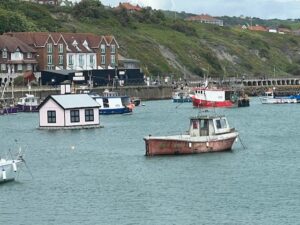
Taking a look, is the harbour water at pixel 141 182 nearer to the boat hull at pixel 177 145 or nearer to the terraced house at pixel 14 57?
the boat hull at pixel 177 145

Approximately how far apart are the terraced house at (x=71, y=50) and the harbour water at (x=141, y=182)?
6064 cm

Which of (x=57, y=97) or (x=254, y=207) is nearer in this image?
(x=254, y=207)

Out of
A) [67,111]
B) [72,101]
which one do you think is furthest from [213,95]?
[67,111]

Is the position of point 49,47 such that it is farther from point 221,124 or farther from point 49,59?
point 221,124

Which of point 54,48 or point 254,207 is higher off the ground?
point 54,48

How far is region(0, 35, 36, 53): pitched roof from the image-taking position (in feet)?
469

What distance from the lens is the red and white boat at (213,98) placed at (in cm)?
13391

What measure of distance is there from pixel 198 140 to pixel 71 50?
86867mm

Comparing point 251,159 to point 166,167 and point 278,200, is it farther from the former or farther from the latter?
point 278,200

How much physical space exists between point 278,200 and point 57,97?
38895mm

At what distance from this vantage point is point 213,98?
13488 centimetres

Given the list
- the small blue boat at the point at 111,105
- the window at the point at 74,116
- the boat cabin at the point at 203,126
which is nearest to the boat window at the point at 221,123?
the boat cabin at the point at 203,126

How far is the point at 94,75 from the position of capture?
490 feet

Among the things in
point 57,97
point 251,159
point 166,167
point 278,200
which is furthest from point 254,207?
point 57,97
